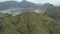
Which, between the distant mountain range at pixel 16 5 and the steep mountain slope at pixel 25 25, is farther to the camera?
the distant mountain range at pixel 16 5

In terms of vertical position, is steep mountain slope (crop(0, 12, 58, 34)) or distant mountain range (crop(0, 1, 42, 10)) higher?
distant mountain range (crop(0, 1, 42, 10))

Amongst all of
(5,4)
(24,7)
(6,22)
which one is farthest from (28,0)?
(6,22)

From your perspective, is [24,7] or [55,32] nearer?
[55,32]

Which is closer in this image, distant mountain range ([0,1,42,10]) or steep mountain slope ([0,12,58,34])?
steep mountain slope ([0,12,58,34])

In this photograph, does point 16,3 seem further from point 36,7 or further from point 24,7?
point 36,7

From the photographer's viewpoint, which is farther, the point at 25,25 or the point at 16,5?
the point at 16,5

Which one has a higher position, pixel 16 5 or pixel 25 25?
pixel 16 5

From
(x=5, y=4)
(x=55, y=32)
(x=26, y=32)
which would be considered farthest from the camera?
(x=5, y=4)

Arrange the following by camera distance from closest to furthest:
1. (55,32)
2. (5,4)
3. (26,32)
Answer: (26,32) < (55,32) < (5,4)

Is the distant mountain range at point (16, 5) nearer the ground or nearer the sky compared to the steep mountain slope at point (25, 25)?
nearer the sky

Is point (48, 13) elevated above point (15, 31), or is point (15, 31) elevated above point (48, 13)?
point (48, 13)
